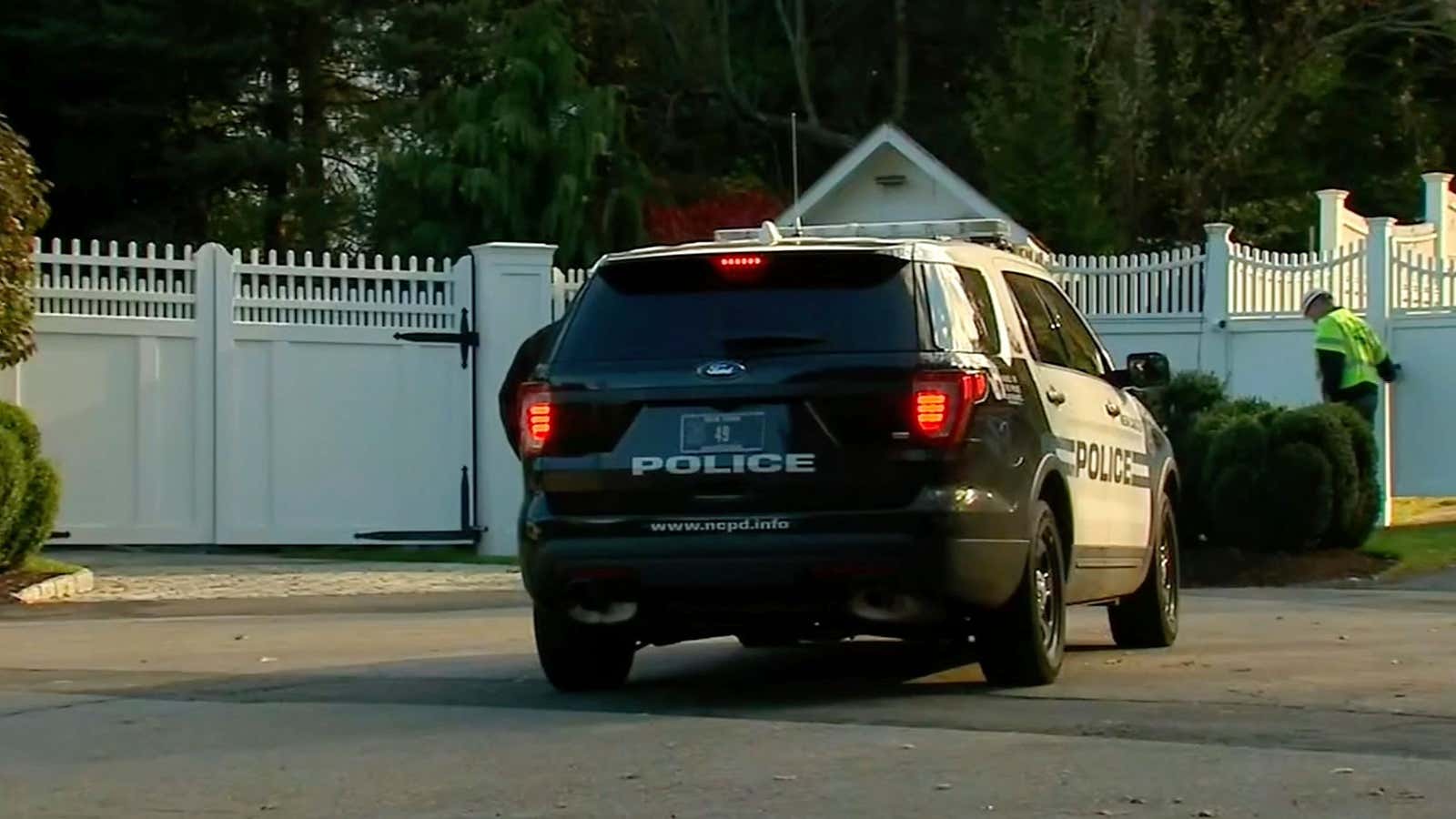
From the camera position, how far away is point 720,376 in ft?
30.7

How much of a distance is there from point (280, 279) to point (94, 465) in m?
3.52

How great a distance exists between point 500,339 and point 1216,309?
6135mm

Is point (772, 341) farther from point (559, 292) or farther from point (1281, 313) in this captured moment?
point (1281, 313)

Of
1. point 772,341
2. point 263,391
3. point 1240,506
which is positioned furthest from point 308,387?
point 772,341

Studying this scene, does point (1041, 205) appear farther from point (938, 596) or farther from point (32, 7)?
point (938, 596)

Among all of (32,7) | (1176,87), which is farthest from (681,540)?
(32,7)

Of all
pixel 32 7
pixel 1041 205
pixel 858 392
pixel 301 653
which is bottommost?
pixel 301 653

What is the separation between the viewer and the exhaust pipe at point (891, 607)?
931 cm

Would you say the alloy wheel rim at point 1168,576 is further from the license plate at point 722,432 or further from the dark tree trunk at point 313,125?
the dark tree trunk at point 313,125

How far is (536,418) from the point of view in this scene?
9.62 meters

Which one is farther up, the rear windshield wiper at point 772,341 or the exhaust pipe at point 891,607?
the rear windshield wiper at point 772,341

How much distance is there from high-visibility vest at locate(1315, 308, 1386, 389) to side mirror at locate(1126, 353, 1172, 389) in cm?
770

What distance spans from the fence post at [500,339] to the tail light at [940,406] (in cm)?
1036

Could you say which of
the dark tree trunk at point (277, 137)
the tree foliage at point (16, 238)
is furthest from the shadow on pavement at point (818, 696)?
the dark tree trunk at point (277, 137)
